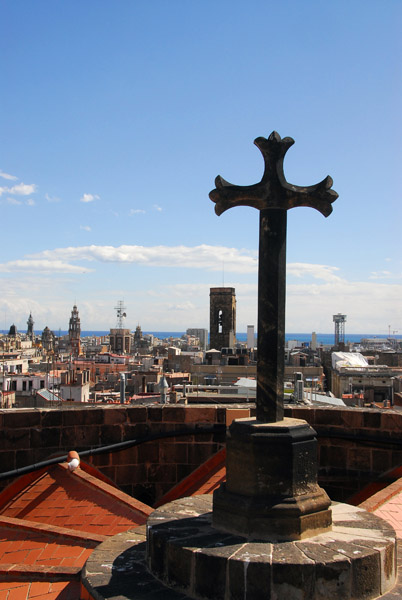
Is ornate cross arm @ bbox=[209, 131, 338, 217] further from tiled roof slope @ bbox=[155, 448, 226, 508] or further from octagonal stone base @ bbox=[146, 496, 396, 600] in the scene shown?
tiled roof slope @ bbox=[155, 448, 226, 508]

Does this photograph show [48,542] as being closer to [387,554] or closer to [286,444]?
[286,444]

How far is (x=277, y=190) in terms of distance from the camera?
14.3ft

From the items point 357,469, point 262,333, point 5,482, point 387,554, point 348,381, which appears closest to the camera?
point 387,554

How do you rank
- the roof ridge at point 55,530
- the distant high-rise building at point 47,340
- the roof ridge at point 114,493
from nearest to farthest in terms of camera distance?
the roof ridge at point 55,530 → the roof ridge at point 114,493 → the distant high-rise building at point 47,340

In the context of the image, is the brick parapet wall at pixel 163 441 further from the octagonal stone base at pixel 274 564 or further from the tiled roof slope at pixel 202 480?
the octagonal stone base at pixel 274 564

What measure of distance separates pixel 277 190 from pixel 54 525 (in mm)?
3406

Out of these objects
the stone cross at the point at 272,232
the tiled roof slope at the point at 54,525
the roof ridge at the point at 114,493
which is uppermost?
the stone cross at the point at 272,232

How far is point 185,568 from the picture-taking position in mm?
3600

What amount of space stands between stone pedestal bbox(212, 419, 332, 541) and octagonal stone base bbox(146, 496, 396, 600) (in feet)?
0.27

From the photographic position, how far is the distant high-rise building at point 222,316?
76250 mm

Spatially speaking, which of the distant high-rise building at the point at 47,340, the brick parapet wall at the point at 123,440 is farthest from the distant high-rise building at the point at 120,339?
the brick parapet wall at the point at 123,440

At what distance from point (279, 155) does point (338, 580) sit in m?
2.65

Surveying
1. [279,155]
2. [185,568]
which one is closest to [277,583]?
[185,568]

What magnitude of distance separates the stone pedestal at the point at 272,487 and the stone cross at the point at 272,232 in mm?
267
